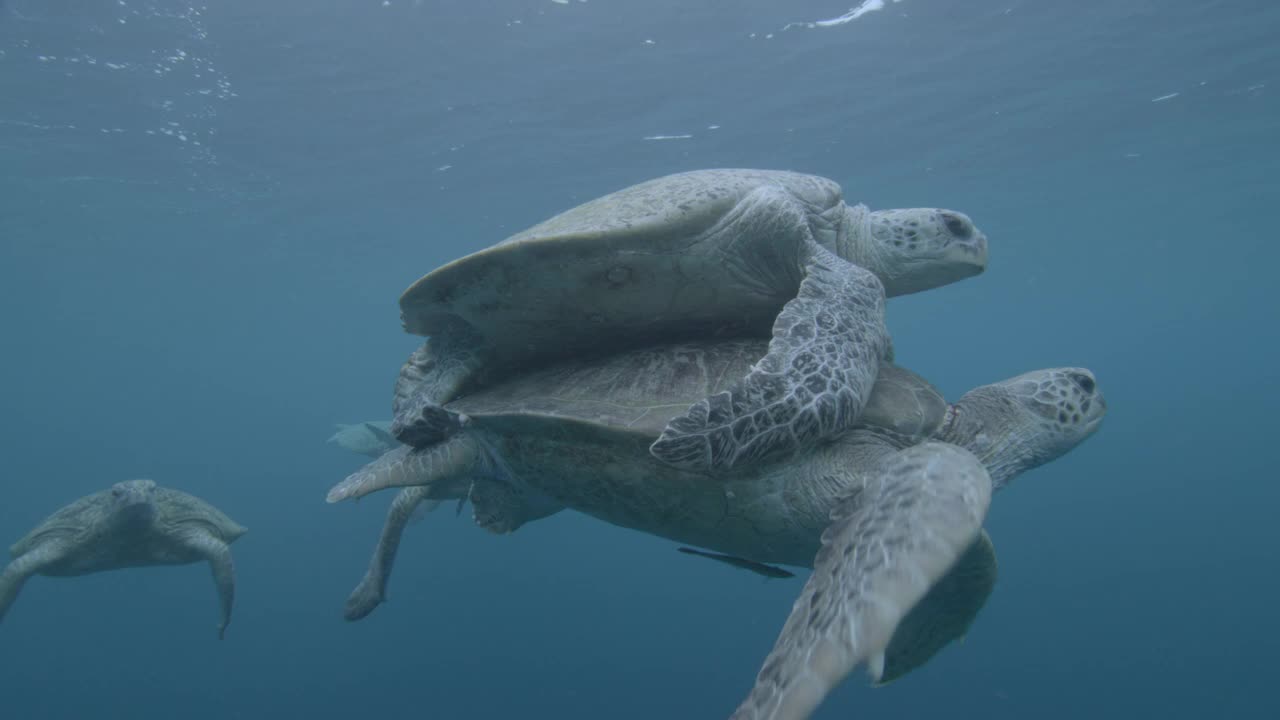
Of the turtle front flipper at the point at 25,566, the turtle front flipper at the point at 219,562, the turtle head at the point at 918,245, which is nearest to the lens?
the turtle head at the point at 918,245

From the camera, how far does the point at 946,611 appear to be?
2.86 metres

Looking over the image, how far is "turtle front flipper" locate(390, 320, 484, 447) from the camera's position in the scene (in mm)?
3164

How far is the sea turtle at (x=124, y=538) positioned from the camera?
6203 millimetres

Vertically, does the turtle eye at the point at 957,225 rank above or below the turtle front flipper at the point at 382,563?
above

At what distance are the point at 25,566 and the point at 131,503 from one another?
1.35 m

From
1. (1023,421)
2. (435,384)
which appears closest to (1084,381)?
(1023,421)

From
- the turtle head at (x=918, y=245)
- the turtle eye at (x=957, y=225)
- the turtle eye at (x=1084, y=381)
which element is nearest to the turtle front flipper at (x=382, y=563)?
the turtle head at (x=918, y=245)

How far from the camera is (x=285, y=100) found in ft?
45.5

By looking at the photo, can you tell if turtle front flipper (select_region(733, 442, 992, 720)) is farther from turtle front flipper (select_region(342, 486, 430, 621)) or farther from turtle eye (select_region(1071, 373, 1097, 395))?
turtle front flipper (select_region(342, 486, 430, 621))

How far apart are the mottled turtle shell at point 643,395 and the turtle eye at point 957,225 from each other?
82 centimetres

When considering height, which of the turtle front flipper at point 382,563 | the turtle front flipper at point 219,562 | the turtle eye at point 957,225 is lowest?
the turtle front flipper at point 219,562

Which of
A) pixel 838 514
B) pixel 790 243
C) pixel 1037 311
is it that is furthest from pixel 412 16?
pixel 1037 311

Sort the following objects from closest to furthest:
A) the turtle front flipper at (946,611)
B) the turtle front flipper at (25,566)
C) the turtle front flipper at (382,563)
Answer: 1. the turtle front flipper at (946,611)
2. the turtle front flipper at (382,563)
3. the turtle front flipper at (25,566)

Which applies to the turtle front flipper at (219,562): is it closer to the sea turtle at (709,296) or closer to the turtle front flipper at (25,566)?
the turtle front flipper at (25,566)
